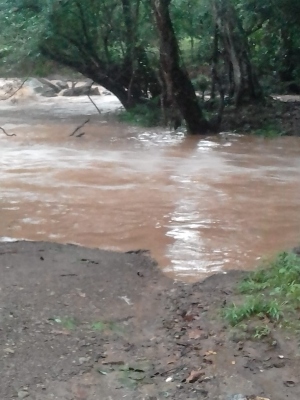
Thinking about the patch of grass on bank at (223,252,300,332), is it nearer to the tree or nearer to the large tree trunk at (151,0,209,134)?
the large tree trunk at (151,0,209,134)

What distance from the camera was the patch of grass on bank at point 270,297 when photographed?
14.1ft

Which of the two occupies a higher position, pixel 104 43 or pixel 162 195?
pixel 104 43

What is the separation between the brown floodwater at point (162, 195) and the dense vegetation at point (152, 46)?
1720 millimetres

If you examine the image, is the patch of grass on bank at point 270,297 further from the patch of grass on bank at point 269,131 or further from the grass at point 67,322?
the patch of grass on bank at point 269,131

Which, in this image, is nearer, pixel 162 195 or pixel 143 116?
pixel 162 195

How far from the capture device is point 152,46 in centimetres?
1886

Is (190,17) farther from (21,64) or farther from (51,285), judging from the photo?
(51,285)

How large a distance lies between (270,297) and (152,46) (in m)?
15.2

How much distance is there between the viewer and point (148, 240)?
22.2 feet

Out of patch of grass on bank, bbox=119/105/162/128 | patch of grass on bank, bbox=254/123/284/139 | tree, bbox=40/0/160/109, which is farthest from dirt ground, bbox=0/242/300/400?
tree, bbox=40/0/160/109

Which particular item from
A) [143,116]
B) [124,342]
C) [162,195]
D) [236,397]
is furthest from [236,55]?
[236,397]

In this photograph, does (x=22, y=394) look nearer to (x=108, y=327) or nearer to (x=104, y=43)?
(x=108, y=327)

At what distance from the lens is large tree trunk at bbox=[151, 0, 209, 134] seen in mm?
13508

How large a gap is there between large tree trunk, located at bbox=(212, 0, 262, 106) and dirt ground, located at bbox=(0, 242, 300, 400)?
36.1 feet
